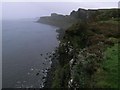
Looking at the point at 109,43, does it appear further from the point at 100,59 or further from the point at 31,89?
the point at 31,89

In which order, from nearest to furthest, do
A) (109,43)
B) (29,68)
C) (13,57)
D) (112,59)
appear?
1. (112,59)
2. (109,43)
3. (29,68)
4. (13,57)

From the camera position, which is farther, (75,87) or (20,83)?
(20,83)

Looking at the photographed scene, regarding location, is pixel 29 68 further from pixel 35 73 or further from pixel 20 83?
pixel 20 83

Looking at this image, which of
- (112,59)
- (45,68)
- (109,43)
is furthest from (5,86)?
(112,59)

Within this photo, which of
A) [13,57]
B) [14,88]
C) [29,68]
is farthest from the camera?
[13,57]

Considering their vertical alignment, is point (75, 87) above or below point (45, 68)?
above

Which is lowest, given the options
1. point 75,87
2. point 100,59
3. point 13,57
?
point 13,57

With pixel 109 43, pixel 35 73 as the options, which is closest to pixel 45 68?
pixel 35 73
